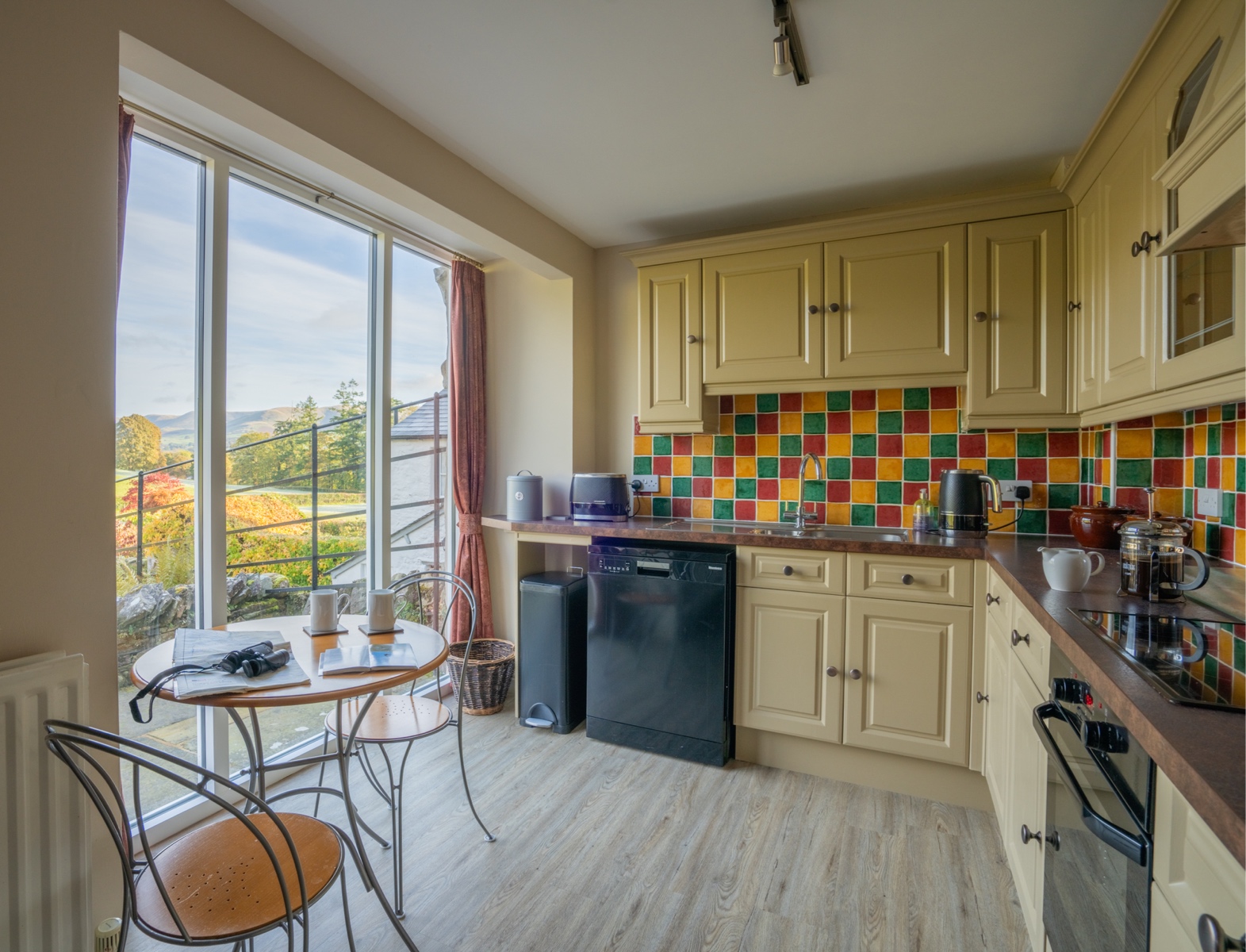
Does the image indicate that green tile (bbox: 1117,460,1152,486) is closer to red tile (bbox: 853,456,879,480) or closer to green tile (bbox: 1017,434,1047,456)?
green tile (bbox: 1017,434,1047,456)

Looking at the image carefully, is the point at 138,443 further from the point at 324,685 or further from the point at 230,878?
the point at 230,878

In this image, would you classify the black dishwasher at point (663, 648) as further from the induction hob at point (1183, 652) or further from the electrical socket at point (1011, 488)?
the induction hob at point (1183, 652)

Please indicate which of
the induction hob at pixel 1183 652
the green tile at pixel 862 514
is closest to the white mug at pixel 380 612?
the induction hob at pixel 1183 652

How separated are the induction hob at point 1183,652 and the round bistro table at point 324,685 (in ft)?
4.55

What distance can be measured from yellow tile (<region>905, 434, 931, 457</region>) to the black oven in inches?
64.5

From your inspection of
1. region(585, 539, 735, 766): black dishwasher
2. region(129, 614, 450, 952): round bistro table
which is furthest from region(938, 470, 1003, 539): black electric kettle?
region(129, 614, 450, 952): round bistro table

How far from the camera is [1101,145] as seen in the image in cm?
198

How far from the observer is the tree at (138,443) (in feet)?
6.36

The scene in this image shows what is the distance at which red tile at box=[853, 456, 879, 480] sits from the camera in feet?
9.59

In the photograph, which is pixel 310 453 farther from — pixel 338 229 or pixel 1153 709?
pixel 1153 709

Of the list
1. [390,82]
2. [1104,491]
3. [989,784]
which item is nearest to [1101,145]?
[1104,491]

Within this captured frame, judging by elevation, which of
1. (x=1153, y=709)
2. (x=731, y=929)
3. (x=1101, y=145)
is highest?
(x=1101, y=145)

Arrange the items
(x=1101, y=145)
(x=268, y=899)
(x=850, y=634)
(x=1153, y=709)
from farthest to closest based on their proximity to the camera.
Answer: (x=850, y=634)
(x=1101, y=145)
(x=268, y=899)
(x=1153, y=709)

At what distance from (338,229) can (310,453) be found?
1000 mm
